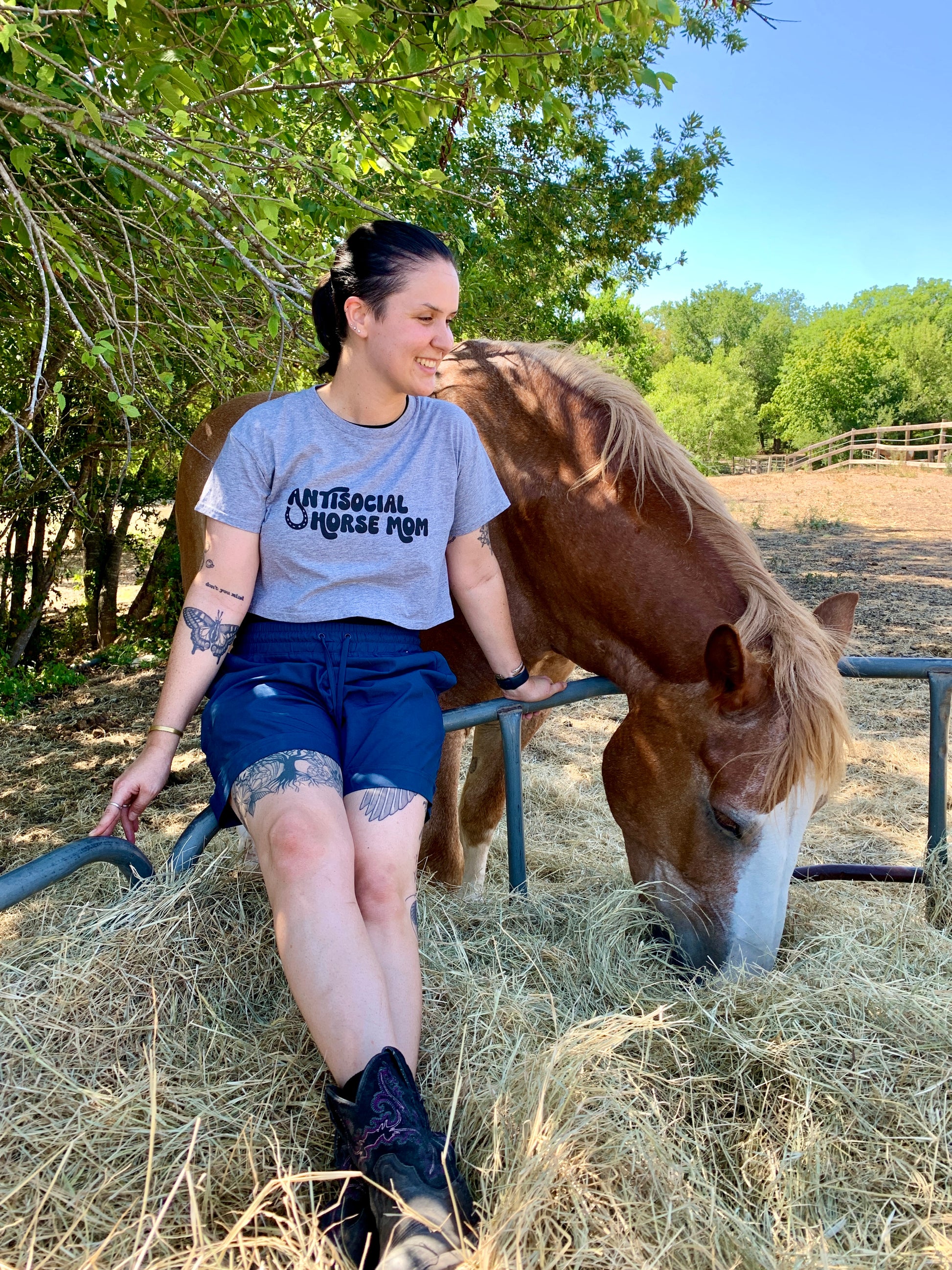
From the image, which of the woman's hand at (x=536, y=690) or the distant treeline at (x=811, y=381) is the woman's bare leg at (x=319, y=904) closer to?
the woman's hand at (x=536, y=690)

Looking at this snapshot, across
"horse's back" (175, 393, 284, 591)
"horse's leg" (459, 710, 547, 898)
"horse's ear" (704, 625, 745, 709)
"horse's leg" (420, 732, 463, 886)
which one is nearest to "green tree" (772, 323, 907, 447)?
"horse's back" (175, 393, 284, 591)

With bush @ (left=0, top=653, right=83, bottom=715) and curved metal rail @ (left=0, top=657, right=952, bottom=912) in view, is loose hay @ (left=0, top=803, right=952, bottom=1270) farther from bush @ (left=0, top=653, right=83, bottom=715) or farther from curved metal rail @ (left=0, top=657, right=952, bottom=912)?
bush @ (left=0, top=653, right=83, bottom=715)

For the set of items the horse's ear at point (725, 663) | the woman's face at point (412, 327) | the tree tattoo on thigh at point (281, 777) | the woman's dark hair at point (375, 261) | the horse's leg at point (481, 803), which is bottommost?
the horse's leg at point (481, 803)

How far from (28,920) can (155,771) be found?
409 millimetres

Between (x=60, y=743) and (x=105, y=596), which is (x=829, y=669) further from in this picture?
(x=105, y=596)

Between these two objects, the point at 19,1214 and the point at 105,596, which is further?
the point at 105,596

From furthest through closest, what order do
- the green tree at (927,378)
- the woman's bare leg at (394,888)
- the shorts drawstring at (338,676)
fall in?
the green tree at (927,378) → the shorts drawstring at (338,676) → the woman's bare leg at (394,888)

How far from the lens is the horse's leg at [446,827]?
271 cm

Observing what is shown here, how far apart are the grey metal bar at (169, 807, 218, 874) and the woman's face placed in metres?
1.05

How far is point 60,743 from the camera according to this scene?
17.5 feet

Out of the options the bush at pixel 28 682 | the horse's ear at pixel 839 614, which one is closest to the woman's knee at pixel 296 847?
the horse's ear at pixel 839 614

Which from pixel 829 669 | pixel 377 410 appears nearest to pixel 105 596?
pixel 377 410

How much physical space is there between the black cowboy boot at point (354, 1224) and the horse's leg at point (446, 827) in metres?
1.59

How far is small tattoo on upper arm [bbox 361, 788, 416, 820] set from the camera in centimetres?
154
